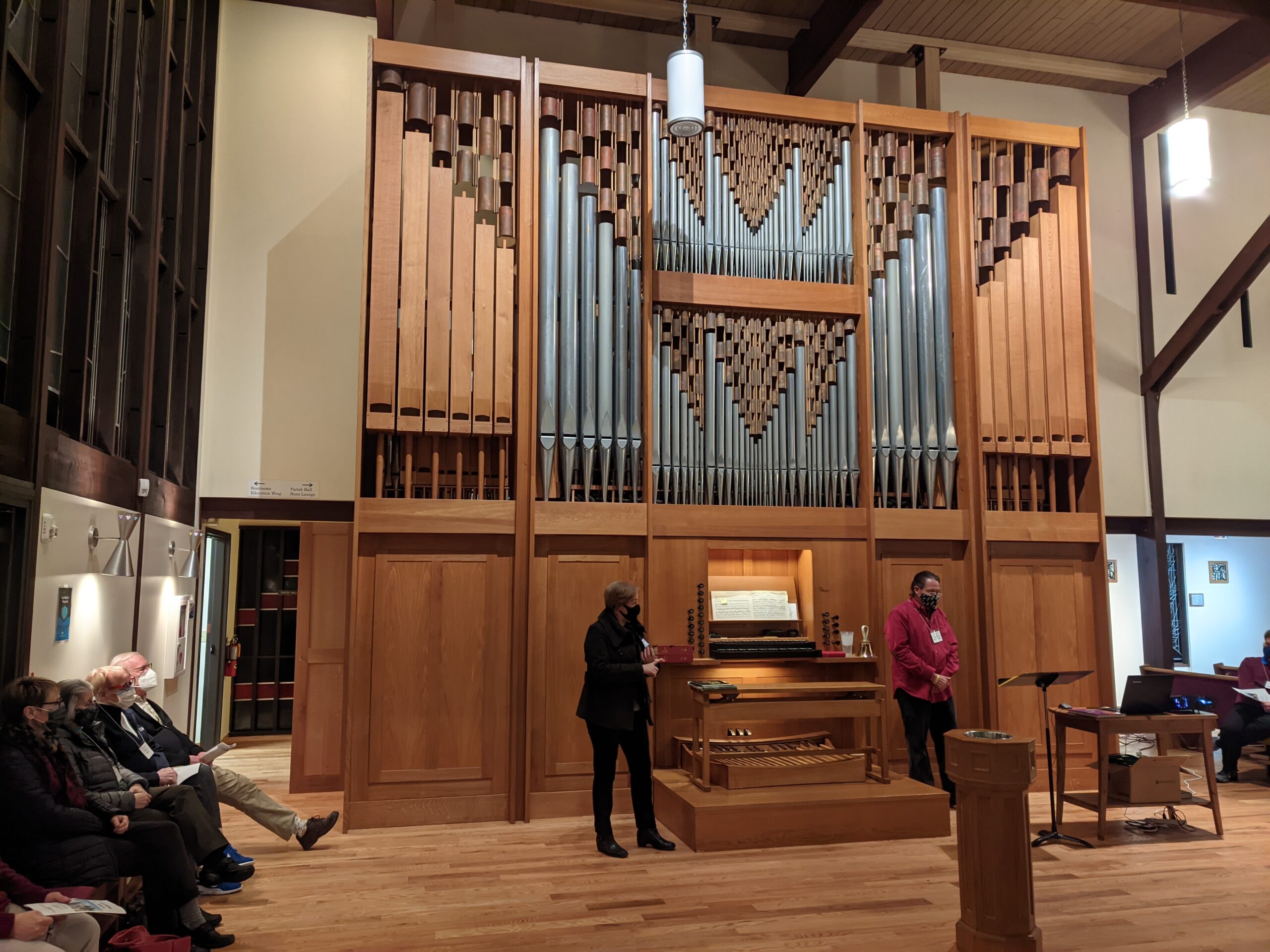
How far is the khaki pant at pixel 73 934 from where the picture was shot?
2986mm

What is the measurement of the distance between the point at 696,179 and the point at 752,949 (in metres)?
4.80

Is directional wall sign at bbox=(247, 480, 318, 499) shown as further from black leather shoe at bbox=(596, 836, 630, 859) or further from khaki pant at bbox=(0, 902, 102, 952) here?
khaki pant at bbox=(0, 902, 102, 952)

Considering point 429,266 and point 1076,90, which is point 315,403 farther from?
point 1076,90

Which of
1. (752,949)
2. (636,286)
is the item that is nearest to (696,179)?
(636,286)

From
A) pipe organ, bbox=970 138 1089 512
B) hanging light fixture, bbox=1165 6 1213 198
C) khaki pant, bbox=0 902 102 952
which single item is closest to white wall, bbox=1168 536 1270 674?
pipe organ, bbox=970 138 1089 512

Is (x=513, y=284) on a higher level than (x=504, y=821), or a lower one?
higher

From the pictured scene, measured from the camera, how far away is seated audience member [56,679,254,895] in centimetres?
376

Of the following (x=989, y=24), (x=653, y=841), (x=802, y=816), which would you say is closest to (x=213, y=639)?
(x=653, y=841)

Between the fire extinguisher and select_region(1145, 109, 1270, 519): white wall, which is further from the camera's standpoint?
the fire extinguisher

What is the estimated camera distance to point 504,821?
5977mm

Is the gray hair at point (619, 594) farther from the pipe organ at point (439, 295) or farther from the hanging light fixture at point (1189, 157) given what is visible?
the hanging light fixture at point (1189, 157)

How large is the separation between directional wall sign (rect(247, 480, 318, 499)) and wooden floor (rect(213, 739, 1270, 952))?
238 cm

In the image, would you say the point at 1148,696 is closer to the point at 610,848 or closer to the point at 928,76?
the point at 610,848

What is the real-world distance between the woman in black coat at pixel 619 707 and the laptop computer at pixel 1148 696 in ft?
8.84
